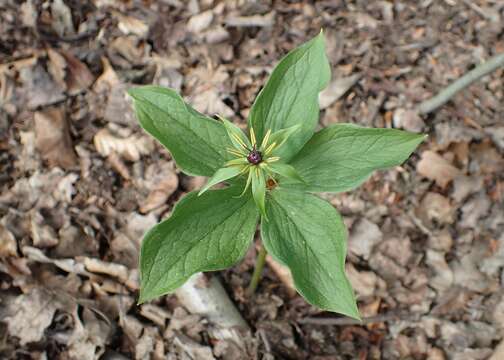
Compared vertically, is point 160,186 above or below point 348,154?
below

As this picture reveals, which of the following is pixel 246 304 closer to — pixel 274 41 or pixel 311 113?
pixel 311 113

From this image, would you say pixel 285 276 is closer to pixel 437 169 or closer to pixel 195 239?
pixel 195 239

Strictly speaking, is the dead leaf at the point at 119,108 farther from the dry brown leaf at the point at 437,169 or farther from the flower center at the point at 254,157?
the dry brown leaf at the point at 437,169

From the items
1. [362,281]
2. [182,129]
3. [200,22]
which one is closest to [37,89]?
[200,22]

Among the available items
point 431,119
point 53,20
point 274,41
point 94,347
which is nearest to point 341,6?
point 274,41

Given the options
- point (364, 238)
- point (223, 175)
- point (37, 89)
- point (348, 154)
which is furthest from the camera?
point (37, 89)

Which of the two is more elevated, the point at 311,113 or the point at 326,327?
the point at 311,113

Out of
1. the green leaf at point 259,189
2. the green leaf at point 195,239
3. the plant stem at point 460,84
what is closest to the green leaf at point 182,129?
the green leaf at point 195,239

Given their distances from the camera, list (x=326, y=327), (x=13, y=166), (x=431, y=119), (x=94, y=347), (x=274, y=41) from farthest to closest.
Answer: (x=274, y=41) → (x=431, y=119) → (x=13, y=166) → (x=326, y=327) → (x=94, y=347)

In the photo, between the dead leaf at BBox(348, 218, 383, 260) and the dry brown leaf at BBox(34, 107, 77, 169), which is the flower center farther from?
the dry brown leaf at BBox(34, 107, 77, 169)
